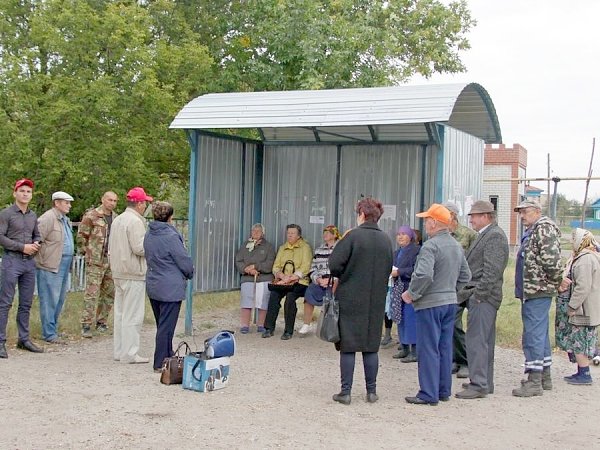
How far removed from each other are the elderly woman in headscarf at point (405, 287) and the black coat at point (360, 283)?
2.15 meters

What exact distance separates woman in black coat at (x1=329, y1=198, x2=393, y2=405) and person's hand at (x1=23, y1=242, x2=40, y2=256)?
11.9 feet

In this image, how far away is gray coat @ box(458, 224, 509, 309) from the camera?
6.64m

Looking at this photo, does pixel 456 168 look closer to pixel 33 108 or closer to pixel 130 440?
pixel 130 440

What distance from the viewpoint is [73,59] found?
42.2ft

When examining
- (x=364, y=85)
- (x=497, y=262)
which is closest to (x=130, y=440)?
(x=497, y=262)

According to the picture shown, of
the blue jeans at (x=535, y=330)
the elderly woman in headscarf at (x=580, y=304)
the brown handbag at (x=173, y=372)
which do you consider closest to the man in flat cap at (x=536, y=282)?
the blue jeans at (x=535, y=330)

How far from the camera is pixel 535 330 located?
272 inches

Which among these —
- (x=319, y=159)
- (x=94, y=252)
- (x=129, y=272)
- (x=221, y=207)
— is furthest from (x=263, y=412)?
(x=319, y=159)

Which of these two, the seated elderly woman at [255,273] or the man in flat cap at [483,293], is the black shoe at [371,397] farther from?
the seated elderly woman at [255,273]

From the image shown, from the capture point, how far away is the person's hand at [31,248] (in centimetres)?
803

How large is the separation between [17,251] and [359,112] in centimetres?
403

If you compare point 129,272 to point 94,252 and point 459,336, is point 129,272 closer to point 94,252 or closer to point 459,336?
point 94,252

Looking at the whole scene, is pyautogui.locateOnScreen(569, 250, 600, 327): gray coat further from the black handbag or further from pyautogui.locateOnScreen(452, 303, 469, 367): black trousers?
the black handbag

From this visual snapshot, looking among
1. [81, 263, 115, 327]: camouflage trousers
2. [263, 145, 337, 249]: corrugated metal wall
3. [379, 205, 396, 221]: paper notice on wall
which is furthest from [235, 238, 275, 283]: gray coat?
[81, 263, 115, 327]: camouflage trousers
